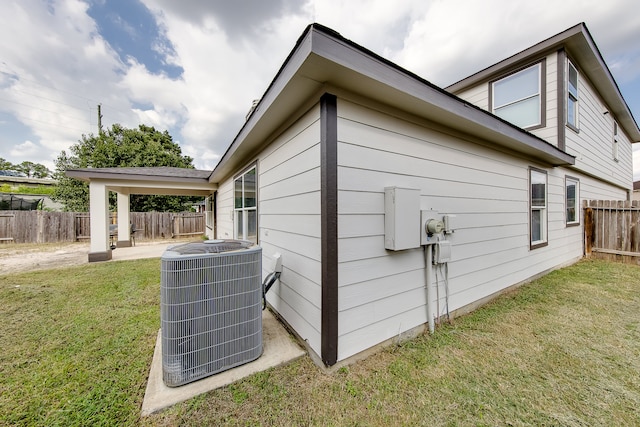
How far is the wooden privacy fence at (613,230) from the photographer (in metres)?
5.46

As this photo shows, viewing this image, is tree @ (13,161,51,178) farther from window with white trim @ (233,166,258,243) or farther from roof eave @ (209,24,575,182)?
roof eave @ (209,24,575,182)

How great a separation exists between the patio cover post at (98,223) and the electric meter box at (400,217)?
7677 mm

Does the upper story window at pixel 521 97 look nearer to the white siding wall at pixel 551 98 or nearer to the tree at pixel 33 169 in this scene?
the white siding wall at pixel 551 98

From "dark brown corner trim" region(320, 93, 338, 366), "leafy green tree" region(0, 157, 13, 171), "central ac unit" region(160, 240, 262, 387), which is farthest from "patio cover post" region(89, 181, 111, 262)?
"leafy green tree" region(0, 157, 13, 171)

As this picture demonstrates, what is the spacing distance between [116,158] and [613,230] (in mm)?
24031

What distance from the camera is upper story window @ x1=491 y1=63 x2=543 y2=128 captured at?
507 centimetres

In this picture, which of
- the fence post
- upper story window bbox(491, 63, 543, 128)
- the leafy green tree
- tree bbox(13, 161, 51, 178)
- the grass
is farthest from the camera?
tree bbox(13, 161, 51, 178)

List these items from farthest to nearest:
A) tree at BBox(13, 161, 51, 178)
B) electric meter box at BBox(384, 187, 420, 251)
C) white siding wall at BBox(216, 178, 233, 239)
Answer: tree at BBox(13, 161, 51, 178) → white siding wall at BBox(216, 178, 233, 239) → electric meter box at BBox(384, 187, 420, 251)

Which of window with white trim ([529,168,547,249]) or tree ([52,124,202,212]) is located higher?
tree ([52,124,202,212])

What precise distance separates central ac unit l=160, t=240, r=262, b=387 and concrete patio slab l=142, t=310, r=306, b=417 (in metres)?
0.05

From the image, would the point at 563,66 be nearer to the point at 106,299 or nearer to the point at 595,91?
the point at 595,91

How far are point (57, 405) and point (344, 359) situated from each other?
206cm

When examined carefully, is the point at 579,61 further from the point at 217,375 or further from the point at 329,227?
the point at 217,375

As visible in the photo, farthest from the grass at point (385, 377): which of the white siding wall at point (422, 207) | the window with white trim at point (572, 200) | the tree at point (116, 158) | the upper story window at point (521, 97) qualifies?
the tree at point (116, 158)
